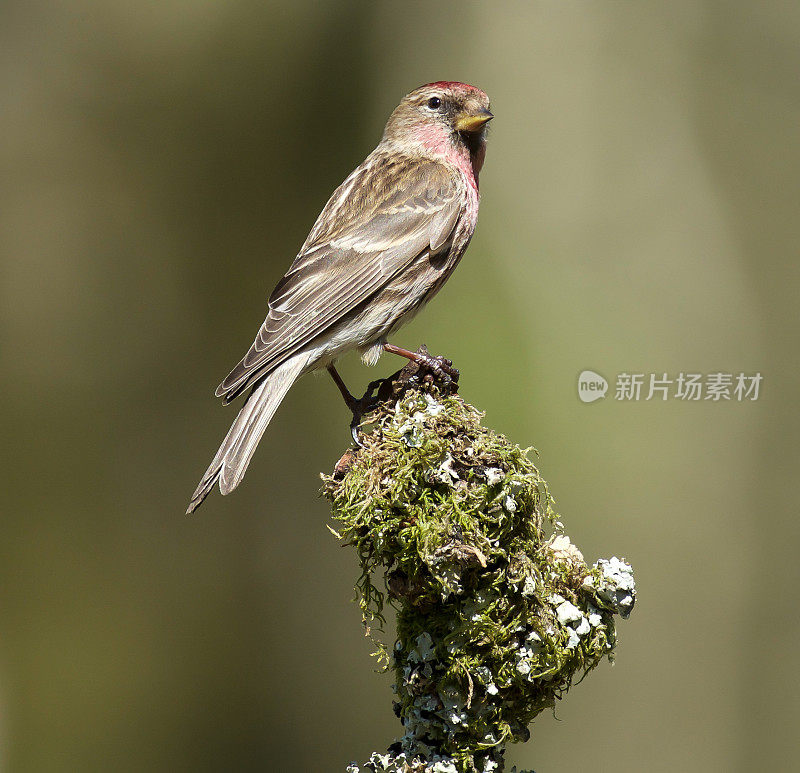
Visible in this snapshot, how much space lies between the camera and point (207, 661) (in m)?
8.64

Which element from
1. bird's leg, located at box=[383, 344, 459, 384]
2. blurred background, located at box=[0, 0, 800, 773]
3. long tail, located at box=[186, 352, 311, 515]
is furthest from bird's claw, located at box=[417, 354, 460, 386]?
blurred background, located at box=[0, 0, 800, 773]

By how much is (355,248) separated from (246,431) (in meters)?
1.25

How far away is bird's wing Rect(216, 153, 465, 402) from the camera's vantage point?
4355mm

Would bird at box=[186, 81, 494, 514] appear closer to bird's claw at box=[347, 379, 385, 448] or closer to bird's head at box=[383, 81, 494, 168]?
bird's head at box=[383, 81, 494, 168]

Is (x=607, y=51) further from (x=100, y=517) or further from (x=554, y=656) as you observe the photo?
(x=554, y=656)

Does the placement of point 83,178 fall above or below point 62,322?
above

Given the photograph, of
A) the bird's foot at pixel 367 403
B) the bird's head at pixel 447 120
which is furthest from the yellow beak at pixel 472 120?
the bird's foot at pixel 367 403

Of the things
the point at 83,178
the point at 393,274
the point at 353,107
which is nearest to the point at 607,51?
the point at 353,107

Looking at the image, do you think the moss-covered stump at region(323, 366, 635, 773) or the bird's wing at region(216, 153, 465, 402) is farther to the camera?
the bird's wing at region(216, 153, 465, 402)

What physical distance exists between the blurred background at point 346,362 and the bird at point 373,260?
272 cm

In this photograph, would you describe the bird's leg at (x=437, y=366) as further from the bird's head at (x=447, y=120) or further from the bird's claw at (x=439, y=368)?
the bird's head at (x=447, y=120)

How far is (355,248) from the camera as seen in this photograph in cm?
475

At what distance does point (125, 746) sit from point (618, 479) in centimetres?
537

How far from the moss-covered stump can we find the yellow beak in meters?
2.77
